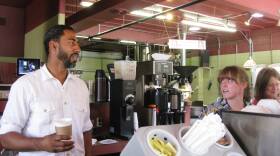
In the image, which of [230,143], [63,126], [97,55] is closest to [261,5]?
[230,143]

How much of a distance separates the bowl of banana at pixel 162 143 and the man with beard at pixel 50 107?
634 mm

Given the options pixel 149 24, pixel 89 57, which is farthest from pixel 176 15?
pixel 89 57

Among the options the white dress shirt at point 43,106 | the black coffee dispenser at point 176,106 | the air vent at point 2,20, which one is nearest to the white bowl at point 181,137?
the white dress shirt at point 43,106

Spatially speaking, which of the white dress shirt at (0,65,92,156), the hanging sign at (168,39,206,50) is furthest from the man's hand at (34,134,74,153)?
the hanging sign at (168,39,206,50)

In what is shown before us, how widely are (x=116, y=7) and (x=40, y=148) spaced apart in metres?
3.54

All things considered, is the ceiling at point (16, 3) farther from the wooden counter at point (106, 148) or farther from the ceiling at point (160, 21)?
the wooden counter at point (106, 148)

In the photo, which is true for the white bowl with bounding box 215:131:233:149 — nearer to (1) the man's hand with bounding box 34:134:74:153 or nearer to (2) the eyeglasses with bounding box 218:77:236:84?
(1) the man's hand with bounding box 34:134:74:153

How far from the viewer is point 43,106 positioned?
6.37 feet

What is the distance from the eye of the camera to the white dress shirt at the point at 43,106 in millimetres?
1861

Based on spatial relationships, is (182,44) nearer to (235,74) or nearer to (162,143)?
(235,74)

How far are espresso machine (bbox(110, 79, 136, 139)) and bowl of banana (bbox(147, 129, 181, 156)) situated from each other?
2249 millimetres

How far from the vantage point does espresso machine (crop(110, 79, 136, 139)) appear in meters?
3.42

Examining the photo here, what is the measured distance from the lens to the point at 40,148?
5.63 ft

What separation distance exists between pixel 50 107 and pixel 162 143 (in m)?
1.08
